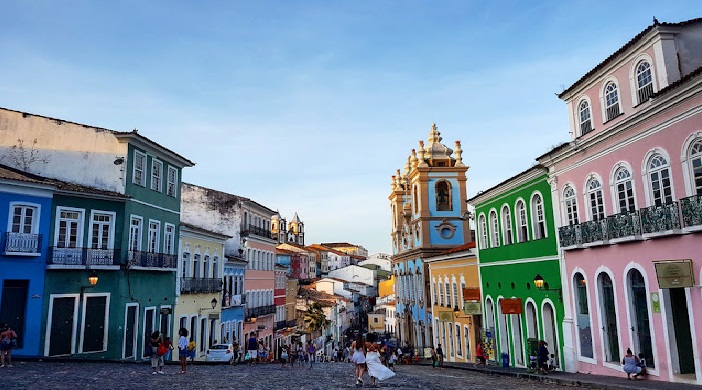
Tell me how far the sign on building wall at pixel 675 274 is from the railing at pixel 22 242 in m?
21.1

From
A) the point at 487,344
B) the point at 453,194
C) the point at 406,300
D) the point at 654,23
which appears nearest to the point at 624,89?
the point at 654,23

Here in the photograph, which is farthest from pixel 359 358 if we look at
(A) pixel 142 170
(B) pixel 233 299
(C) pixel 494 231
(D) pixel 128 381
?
(B) pixel 233 299

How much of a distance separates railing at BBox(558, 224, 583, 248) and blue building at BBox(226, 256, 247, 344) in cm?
2164

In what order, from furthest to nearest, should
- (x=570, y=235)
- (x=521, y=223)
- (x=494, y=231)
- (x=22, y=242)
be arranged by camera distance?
(x=494, y=231) < (x=521, y=223) < (x=22, y=242) < (x=570, y=235)

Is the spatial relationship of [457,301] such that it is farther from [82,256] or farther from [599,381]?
[82,256]

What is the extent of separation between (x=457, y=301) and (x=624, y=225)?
19348mm

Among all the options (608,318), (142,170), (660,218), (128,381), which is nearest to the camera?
(128,381)

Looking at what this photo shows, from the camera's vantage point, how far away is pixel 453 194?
160 ft

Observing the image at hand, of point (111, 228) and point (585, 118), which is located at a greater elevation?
point (585, 118)

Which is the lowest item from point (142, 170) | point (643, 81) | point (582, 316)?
point (582, 316)

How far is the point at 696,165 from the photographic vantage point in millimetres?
14055

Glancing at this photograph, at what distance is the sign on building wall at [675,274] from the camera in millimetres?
14023

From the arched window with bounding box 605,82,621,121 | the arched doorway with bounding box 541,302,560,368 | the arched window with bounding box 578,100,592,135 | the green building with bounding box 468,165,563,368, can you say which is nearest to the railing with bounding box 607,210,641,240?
the arched window with bounding box 605,82,621,121

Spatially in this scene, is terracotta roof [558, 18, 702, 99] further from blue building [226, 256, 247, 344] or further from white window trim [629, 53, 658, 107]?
blue building [226, 256, 247, 344]
